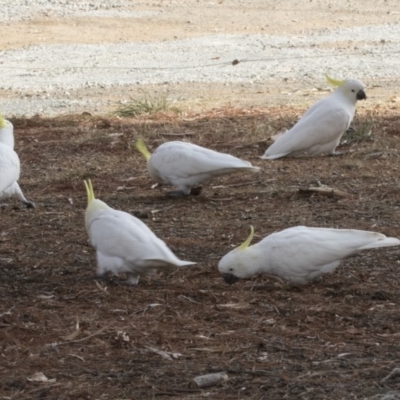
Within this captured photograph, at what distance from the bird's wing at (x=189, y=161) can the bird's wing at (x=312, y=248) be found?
5.29ft

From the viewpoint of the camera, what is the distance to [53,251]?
18.3ft

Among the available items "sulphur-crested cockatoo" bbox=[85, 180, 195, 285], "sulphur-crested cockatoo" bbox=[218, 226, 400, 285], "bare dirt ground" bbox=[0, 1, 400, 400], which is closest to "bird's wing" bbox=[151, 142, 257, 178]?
"bare dirt ground" bbox=[0, 1, 400, 400]

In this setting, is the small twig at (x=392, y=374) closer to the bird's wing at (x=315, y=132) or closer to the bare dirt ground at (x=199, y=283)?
the bare dirt ground at (x=199, y=283)

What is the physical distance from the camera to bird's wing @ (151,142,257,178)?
252 inches

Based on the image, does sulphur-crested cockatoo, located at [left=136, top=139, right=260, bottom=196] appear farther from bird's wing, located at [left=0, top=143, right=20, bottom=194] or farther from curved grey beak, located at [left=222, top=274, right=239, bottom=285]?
curved grey beak, located at [left=222, top=274, right=239, bottom=285]

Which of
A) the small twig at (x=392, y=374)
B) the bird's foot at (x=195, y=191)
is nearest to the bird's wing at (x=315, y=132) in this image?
the bird's foot at (x=195, y=191)

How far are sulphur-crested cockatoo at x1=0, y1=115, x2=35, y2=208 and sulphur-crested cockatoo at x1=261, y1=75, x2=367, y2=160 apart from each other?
6.63 ft

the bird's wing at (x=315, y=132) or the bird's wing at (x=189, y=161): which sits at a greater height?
the bird's wing at (x=189, y=161)

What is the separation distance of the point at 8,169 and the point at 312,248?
231cm

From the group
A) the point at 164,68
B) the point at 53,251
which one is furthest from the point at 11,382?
the point at 164,68

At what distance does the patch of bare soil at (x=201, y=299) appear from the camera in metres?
3.67

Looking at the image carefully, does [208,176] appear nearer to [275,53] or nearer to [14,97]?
[14,97]

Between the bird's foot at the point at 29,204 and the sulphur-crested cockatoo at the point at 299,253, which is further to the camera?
the bird's foot at the point at 29,204

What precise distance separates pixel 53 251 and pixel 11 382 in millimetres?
1942
